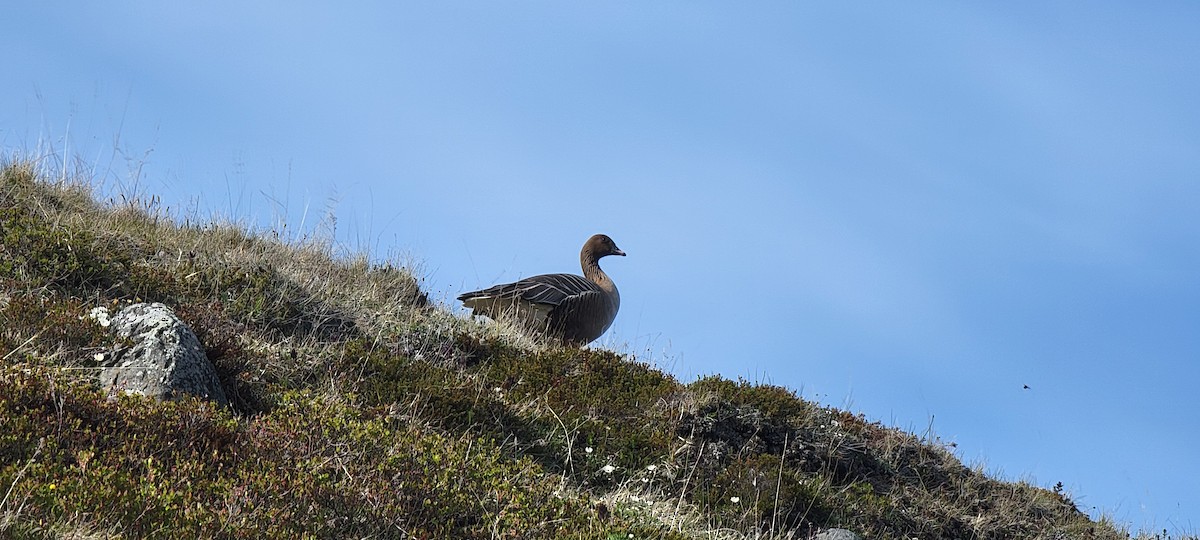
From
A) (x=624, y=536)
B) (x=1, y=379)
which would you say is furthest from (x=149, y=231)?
(x=624, y=536)

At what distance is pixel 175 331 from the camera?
6.67m

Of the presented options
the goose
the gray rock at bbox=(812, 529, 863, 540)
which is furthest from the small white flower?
the gray rock at bbox=(812, 529, 863, 540)

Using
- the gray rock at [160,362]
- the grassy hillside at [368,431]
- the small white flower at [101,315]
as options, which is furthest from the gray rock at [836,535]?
the small white flower at [101,315]

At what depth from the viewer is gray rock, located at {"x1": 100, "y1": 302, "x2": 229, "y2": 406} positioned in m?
6.37

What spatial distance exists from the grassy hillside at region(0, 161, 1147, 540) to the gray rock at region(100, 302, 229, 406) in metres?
0.20

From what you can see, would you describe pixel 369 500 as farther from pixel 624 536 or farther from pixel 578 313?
pixel 578 313

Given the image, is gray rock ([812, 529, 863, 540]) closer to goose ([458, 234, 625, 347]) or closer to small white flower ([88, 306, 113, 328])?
goose ([458, 234, 625, 347])

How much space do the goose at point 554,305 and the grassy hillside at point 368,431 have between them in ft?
2.41

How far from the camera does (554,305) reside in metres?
11.3

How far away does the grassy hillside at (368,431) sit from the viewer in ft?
16.9

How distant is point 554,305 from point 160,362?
211 inches

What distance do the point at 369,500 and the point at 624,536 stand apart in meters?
1.37

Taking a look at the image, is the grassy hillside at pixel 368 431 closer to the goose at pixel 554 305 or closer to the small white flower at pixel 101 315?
the small white flower at pixel 101 315

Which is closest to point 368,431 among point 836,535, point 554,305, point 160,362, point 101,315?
point 160,362
